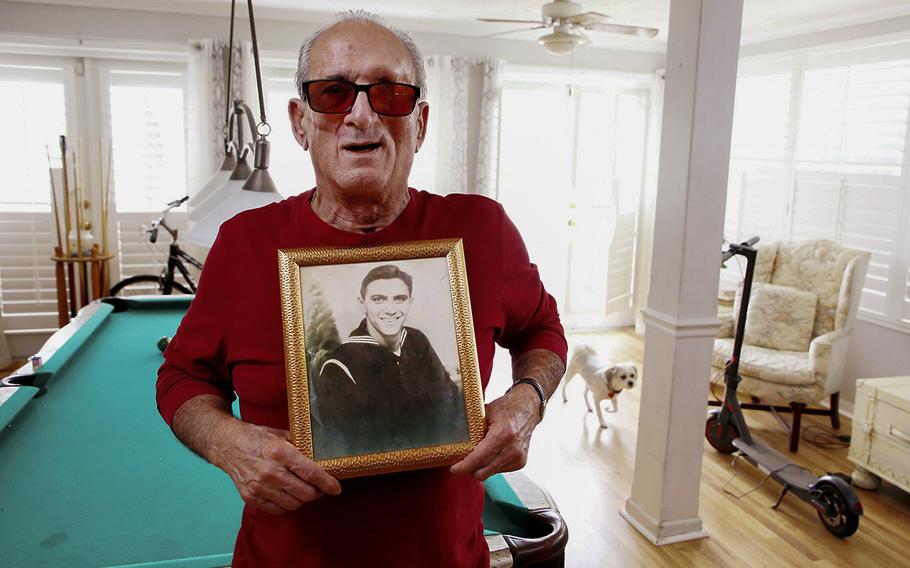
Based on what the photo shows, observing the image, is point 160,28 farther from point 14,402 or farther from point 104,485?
point 104,485

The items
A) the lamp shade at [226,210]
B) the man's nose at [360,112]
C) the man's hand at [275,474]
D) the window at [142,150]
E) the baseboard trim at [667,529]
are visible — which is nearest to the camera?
the man's hand at [275,474]

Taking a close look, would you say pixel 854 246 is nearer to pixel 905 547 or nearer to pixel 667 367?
pixel 905 547

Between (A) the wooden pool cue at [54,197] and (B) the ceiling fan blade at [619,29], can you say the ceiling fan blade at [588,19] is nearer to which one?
(B) the ceiling fan blade at [619,29]

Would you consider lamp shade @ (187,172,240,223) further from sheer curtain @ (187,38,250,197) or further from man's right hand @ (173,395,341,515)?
sheer curtain @ (187,38,250,197)

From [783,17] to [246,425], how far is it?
4.74 m

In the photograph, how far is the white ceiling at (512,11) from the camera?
162 inches

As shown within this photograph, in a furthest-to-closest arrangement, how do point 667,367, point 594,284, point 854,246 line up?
point 594,284 < point 854,246 < point 667,367

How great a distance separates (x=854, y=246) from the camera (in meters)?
4.30

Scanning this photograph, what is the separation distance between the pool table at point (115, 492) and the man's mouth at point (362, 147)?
79 centimetres

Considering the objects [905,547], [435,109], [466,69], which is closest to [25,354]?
[435,109]

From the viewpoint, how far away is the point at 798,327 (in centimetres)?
424

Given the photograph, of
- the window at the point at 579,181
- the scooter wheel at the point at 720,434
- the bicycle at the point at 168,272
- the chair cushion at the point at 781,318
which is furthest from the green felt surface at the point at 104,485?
the window at the point at 579,181

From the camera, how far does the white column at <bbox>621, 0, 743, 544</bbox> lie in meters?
2.54

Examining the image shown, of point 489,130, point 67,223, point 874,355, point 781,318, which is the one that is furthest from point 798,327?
point 67,223
